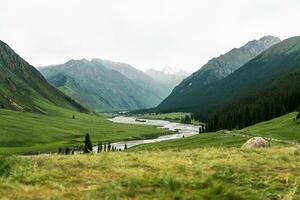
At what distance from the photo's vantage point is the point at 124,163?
21203mm

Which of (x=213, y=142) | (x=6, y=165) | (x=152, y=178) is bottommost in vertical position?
(x=152, y=178)


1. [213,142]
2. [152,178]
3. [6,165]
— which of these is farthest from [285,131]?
[6,165]

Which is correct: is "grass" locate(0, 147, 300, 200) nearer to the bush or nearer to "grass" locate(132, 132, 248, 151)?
the bush

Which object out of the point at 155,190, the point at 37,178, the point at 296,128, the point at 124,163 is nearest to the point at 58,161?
the point at 124,163

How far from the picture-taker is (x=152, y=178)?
1714 centimetres

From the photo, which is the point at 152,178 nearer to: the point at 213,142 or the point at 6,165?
the point at 6,165

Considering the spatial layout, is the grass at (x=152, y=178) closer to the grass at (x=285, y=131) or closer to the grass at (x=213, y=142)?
the grass at (x=213, y=142)

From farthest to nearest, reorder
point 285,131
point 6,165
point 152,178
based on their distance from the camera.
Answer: point 285,131 → point 6,165 → point 152,178

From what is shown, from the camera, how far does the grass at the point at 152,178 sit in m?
15.0

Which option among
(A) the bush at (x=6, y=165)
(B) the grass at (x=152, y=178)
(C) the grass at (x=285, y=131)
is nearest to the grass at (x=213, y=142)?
(C) the grass at (x=285, y=131)

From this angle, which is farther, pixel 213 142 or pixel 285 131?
pixel 213 142

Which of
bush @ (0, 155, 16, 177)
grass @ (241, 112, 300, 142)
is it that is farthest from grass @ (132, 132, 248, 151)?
bush @ (0, 155, 16, 177)

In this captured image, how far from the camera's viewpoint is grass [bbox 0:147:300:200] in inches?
591

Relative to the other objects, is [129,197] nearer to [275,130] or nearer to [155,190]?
[155,190]
